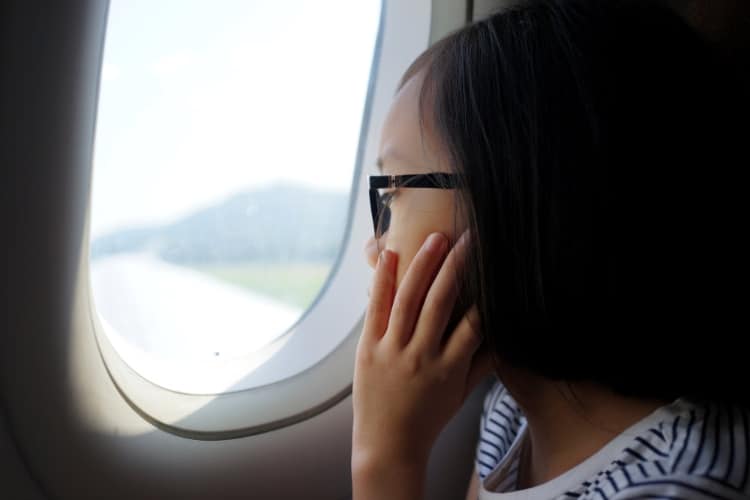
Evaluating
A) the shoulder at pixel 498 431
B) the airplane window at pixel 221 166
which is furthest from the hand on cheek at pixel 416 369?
the airplane window at pixel 221 166

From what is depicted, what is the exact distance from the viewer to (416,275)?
0.76m

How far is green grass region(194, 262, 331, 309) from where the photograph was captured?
1160mm

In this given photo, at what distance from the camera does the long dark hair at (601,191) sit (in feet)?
2.19

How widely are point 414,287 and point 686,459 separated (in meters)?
0.35

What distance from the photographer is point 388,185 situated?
79 cm

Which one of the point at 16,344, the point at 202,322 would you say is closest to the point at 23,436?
the point at 16,344

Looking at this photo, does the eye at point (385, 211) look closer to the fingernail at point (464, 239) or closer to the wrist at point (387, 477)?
the fingernail at point (464, 239)

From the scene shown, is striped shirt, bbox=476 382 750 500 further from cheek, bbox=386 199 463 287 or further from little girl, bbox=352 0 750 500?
cheek, bbox=386 199 463 287

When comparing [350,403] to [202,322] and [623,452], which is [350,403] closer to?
[202,322]

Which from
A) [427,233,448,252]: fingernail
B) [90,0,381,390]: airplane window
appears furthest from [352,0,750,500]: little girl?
[90,0,381,390]: airplane window

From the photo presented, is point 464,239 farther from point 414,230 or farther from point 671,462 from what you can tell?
point 671,462

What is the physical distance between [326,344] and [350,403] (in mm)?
143

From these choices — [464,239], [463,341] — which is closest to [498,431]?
[463,341]

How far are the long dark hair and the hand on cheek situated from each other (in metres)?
0.04
